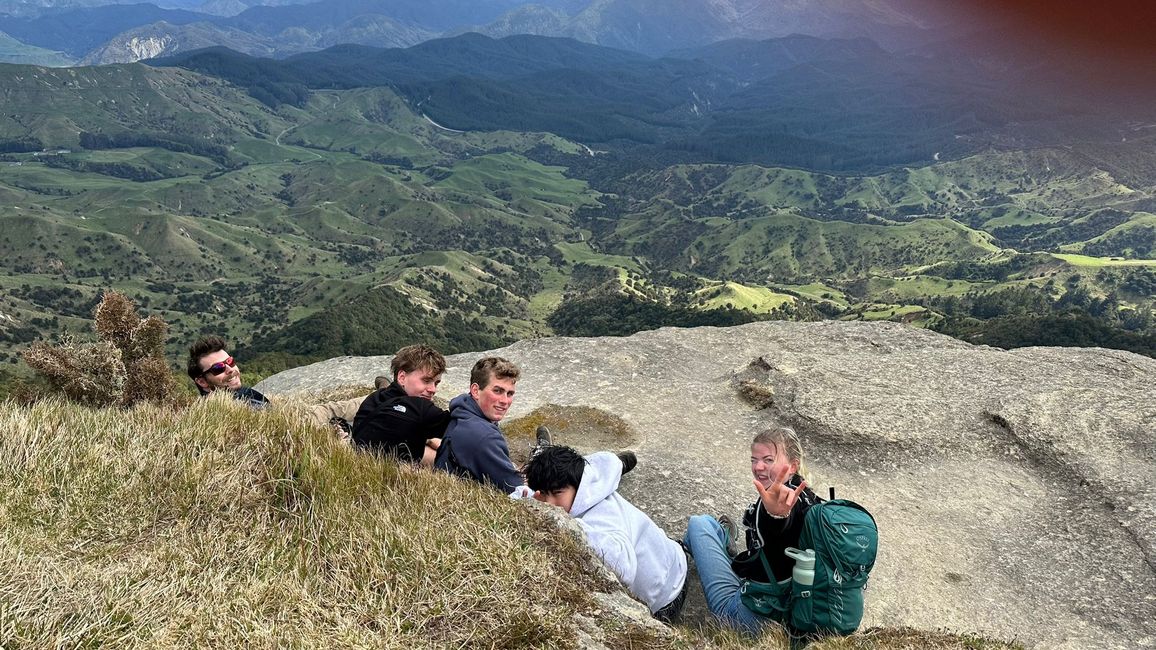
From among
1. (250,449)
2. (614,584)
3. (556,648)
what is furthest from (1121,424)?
(250,449)

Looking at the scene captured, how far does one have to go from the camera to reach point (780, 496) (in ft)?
24.1

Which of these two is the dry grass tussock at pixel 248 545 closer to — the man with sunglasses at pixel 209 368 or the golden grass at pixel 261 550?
the golden grass at pixel 261 550

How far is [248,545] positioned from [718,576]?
6555 mm

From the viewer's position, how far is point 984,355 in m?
21.8

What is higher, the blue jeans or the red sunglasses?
the red sunglasses

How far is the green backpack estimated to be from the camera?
6.89 m

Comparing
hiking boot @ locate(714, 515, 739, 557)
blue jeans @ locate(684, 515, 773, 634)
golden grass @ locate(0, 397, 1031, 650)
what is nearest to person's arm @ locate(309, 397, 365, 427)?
golden grass @ locate(0, 397, 1031, 650)

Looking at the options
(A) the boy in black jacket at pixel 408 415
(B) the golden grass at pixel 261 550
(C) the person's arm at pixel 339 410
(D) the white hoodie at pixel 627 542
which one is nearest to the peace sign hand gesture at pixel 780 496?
(B) the golden grass at pixel 261 550

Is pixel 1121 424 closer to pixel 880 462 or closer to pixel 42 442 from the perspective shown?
pixel 880 462

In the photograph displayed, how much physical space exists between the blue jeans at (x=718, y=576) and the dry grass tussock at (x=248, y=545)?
298 cm

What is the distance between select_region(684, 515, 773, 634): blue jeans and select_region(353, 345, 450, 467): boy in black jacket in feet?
15.0

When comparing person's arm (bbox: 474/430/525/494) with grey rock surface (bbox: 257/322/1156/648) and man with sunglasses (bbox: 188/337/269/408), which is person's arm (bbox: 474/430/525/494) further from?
man with sunglasses (bbox: 188/337/269/408)

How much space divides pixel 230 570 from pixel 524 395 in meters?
15.7

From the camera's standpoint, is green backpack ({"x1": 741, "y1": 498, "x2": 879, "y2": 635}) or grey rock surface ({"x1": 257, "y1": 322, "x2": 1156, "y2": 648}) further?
grey rock surface ({"x1": 257, "y1": 322, "x2": 1156, "y2": 648})
